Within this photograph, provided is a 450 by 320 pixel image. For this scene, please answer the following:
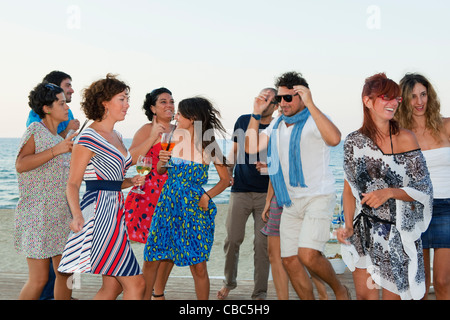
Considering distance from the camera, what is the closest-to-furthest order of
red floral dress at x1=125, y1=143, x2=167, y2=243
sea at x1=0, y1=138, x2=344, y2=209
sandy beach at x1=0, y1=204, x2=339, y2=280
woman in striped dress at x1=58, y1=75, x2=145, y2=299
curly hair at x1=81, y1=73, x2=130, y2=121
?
woman in striped dress at x1=58, y1=75, x2=145, y2=299, curly hair at x1=81, y1=73, x2=130, y2=121, red floral dress at x1=125, y1=143, x2=167, y2=243, sandy beach at x1=0, y1=204, x2=339, y2=280, sea at x1=0, y1=138, x2=344, y2=209

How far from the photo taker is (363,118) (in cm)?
382

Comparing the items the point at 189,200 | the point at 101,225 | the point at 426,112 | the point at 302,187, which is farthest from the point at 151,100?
the point at 426,112

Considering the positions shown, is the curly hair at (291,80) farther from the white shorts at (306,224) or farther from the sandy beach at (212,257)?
the sandy beach at (212,257)

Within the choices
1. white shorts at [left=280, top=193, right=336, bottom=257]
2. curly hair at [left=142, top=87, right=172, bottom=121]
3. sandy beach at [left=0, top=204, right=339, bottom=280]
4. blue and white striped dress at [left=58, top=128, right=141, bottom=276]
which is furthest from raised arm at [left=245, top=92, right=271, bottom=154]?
sandy beach at [left=0, top=204, right=339, bottom=280]

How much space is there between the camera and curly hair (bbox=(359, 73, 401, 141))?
3639 mm

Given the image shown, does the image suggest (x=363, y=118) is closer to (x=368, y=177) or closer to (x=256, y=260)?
(x=368, y=177)

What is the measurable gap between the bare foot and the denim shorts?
2467 mm

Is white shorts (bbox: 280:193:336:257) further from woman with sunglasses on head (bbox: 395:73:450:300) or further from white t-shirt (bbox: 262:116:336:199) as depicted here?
woman with sunglasses on head (bbox: 395:73:450:300)

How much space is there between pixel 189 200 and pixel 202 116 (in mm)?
788

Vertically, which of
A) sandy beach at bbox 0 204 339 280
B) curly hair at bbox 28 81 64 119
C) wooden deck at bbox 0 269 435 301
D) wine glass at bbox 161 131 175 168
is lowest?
sandy beach at bbox 0 204 339 280

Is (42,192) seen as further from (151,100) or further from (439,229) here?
(439,229)

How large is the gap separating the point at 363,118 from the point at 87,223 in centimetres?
214

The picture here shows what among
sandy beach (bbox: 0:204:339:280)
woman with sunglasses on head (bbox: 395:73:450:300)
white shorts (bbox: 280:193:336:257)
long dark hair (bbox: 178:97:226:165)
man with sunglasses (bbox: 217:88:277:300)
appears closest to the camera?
woman with sunglasses on head (bbox: 395:73:450:300)
